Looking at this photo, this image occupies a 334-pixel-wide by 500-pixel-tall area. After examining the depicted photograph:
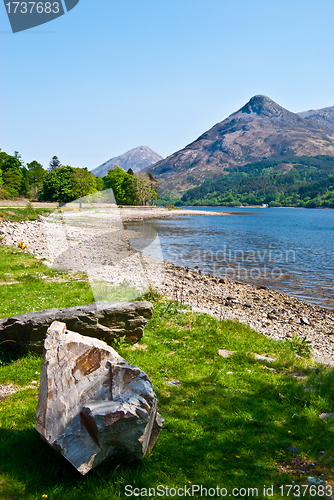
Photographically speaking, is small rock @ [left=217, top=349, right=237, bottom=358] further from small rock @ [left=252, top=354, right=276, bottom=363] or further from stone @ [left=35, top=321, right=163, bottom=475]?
stone @ [left=35, top=321, right=163, bottom=475]

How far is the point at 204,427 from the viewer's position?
5598 millimetres

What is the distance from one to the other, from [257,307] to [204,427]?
13.1 metres

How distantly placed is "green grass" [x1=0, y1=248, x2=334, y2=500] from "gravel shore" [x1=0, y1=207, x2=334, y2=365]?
4023 mm

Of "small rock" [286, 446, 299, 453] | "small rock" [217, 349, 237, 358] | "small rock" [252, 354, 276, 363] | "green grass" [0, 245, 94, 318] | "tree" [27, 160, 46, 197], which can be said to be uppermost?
"tree" [27, 160, 46, 197]

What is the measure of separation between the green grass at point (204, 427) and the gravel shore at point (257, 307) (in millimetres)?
4023

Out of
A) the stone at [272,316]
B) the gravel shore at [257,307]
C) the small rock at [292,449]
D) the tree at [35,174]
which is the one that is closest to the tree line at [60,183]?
the tree at [35,174]

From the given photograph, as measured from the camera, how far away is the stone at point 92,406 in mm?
3980

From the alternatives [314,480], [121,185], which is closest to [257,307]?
[314,480]

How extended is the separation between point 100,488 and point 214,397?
10.9 ft

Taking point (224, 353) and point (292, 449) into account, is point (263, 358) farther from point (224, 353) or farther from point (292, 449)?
point (292, 449)

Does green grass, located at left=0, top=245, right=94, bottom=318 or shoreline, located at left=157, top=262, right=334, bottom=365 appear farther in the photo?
shoreline, located at left=157, top=262, right=334, bottom=365

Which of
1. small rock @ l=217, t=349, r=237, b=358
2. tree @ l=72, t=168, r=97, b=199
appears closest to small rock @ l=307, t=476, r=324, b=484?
small rock @ l=217, t=349, r=237, b=358

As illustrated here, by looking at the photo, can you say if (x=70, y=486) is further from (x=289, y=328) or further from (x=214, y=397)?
(x=289, y=328)

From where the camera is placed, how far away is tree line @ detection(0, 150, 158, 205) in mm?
87250
